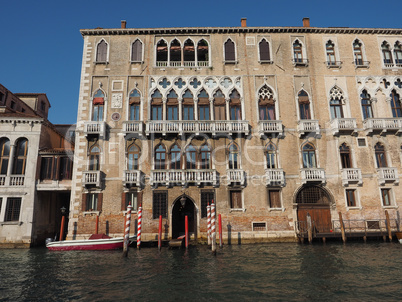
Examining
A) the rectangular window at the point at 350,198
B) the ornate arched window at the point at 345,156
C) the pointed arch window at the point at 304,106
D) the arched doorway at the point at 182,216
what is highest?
the pointed arch window at the point at 304,106

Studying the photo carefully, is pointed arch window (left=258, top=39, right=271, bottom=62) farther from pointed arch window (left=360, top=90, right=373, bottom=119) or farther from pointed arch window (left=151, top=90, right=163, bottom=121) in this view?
pointed arch window (left=151, top=90, right=163, bottom=121)

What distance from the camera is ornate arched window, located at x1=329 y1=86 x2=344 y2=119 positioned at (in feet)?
68.4

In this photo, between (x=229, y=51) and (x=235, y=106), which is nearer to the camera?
(x=235, y=106)

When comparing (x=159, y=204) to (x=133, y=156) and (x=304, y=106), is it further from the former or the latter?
(x=304, y=106)

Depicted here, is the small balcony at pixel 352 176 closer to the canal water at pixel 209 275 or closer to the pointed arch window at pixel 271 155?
the canal water at pixel 209 275

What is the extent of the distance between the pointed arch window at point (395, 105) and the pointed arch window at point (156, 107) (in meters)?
17.8

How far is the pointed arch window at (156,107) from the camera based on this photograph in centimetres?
2023

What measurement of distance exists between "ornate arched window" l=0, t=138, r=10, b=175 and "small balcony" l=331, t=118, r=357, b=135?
926 inches

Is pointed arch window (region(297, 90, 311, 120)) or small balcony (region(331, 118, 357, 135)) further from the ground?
pointed arch window (region(297, 90, 311, 120))

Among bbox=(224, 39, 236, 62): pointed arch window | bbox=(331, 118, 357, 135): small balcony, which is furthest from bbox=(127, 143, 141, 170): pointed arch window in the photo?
bbox=(331, 118, 357, 135): small balcony

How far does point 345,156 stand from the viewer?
2005cm

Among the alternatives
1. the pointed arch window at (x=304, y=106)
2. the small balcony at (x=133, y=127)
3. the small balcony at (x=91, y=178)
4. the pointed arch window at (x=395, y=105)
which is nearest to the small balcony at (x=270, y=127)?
the pointed arch window at (x=304, y=106)

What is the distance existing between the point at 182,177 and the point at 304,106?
1074 cm

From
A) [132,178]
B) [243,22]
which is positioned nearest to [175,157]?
[132,178]
